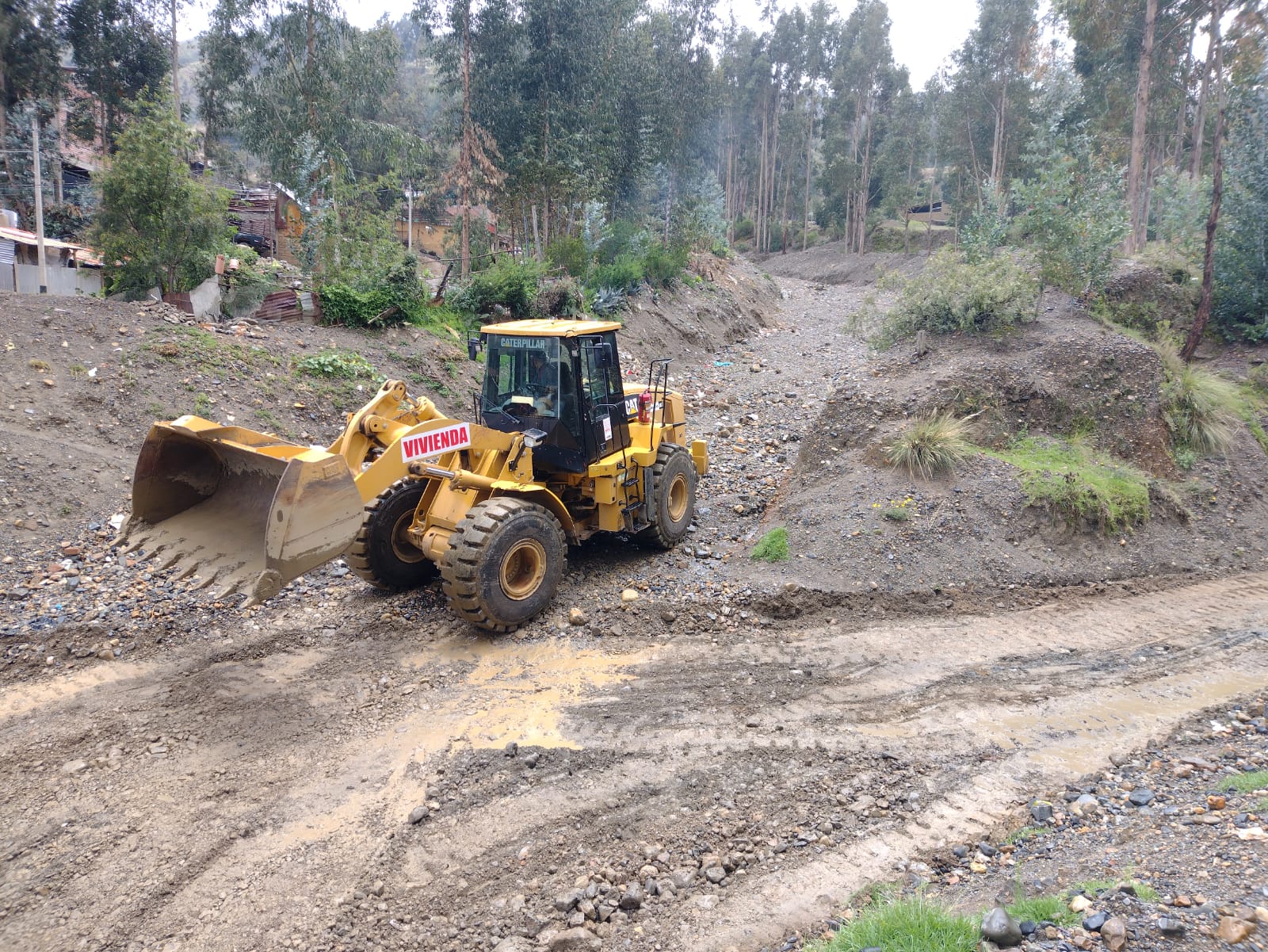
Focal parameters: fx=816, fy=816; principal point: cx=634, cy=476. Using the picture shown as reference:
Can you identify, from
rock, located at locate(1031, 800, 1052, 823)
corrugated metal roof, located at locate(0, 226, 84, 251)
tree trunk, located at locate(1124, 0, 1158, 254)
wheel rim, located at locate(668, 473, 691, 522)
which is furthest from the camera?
tree trunk, located at locate(1124, 0, 1158, 254)

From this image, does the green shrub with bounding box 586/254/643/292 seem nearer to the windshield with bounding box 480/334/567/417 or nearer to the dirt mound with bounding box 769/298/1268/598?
the dirt mound with bounding box 769/298/1268/598

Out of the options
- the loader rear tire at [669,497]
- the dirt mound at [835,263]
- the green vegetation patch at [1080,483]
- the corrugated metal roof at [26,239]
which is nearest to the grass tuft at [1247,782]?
the green vegetation patch at [1080,483]

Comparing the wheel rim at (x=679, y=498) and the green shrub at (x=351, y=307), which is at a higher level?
the green shrub at (x=351, y=307)

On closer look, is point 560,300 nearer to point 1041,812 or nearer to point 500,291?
point 500,291

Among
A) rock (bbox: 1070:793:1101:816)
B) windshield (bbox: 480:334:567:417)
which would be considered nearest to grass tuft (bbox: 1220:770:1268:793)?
rock (bbox: 1070:793:1101:816)

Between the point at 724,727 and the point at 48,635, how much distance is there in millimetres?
5330

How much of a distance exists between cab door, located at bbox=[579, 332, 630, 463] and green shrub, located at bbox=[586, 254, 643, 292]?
41.0 feet

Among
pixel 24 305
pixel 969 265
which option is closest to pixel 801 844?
pixel 969 265

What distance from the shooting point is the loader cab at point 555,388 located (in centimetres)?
711

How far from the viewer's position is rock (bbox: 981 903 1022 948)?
10.4ft

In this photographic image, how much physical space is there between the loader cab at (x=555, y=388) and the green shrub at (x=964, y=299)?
6.84 metres

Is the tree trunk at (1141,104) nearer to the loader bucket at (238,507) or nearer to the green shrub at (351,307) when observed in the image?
the green shrub at (351,307)

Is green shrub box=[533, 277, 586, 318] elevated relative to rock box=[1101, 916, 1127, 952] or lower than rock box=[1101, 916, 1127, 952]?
elevated

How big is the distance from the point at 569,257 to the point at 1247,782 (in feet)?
57.2
